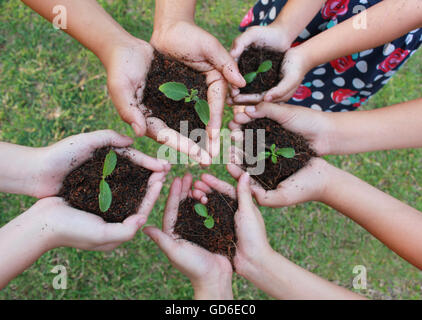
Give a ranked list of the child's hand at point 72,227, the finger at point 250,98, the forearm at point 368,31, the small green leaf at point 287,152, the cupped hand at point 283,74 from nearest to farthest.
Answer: the child's hand at point 72,227
the forearm at point 368,31
the small green leaf at point 287,152
the cupped hand at point 283,74
the finger at point 250,98

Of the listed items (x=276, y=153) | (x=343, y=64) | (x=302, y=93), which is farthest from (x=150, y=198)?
(x=343, y=64)

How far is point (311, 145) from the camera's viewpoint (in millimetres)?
2275

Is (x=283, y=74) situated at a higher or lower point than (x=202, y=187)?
higher

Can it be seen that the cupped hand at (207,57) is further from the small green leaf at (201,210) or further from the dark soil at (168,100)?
the small green leaf at (201,210)

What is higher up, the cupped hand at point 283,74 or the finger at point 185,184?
the cupped hand at point 283,74

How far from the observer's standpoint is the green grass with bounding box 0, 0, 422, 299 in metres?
2.77

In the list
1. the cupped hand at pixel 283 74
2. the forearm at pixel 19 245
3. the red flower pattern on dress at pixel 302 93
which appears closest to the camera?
the forearm at pixel 19 245

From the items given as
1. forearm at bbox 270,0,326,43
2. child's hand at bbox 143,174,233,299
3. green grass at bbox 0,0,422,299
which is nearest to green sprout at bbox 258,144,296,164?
child's hand at bbox 143,174,233,299

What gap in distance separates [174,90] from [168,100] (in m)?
0.21

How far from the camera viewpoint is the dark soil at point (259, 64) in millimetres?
2281

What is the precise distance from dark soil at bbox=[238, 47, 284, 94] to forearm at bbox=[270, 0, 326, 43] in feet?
0.58

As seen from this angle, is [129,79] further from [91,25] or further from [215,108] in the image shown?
[215,108]

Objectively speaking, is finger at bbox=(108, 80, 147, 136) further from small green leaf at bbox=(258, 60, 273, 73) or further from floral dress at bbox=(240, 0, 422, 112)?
floral dress at bbox=(240, 0, 422, 112)

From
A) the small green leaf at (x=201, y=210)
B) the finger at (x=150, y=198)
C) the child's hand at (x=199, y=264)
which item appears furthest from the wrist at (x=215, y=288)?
the finger at (x=150, y=198)
